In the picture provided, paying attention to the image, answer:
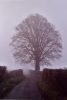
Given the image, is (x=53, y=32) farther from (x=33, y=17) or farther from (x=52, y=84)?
(x=52, y=84)

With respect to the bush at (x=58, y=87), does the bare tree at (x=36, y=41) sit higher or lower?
higher

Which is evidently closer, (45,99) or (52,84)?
(45,99)

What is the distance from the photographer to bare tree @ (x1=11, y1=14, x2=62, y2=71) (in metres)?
46.2

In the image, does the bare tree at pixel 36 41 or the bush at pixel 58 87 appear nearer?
the bush at pixel 58 87

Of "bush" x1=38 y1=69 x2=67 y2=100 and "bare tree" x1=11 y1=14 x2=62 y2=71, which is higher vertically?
"bare tree" x1=11 y1=14 x2=62 y2=71

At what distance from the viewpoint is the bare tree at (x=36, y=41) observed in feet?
152

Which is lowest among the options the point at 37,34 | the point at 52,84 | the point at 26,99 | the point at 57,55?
the point at 26,99

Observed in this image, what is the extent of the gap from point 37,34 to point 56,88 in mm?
24937

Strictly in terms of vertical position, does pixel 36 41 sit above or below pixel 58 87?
above

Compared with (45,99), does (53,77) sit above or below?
above

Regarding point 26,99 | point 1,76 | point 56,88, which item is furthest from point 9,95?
point 1,76

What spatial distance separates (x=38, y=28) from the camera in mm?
47438

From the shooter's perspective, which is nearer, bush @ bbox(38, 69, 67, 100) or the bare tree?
bush @ bbox(38, 69, 67, 100)

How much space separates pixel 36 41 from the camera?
4672 centimetres
